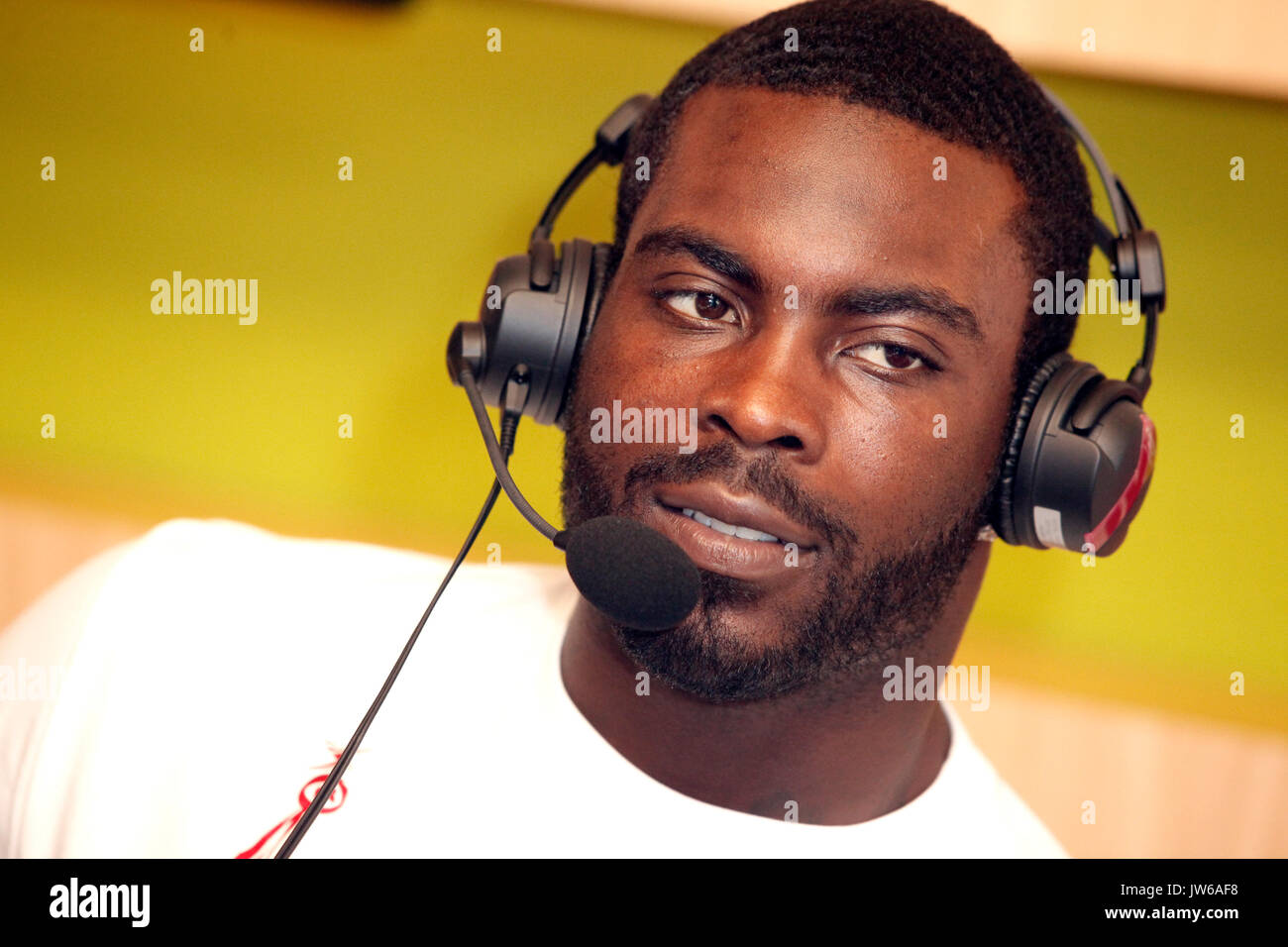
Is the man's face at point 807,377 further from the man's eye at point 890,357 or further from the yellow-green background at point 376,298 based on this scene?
the yellow-green background at point 376,298

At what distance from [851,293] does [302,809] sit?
66 cm

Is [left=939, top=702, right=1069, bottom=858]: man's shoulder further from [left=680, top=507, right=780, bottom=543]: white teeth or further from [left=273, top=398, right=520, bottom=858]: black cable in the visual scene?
[left=273, top=398, right=520, bottom=858]: black cable

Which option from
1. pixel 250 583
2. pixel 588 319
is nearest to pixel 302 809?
pixel 250 583

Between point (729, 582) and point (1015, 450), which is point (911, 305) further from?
point (729, 582)

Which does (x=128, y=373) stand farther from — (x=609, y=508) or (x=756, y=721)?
(x=756, y=721)

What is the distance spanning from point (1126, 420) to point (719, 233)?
383 mm

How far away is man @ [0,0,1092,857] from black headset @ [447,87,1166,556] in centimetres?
3

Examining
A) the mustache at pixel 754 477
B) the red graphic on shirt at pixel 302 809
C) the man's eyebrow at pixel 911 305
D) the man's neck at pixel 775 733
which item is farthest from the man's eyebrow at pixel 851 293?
the red graphic on shirt at pixel 302 809

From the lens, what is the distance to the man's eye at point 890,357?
1.03 meters

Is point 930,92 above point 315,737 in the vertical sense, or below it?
above

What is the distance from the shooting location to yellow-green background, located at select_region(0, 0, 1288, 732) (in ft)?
5.03

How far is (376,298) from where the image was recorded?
1633mm

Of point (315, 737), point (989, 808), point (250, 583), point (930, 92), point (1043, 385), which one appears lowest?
point (989, 808)

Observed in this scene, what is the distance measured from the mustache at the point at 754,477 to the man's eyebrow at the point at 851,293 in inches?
5.8
